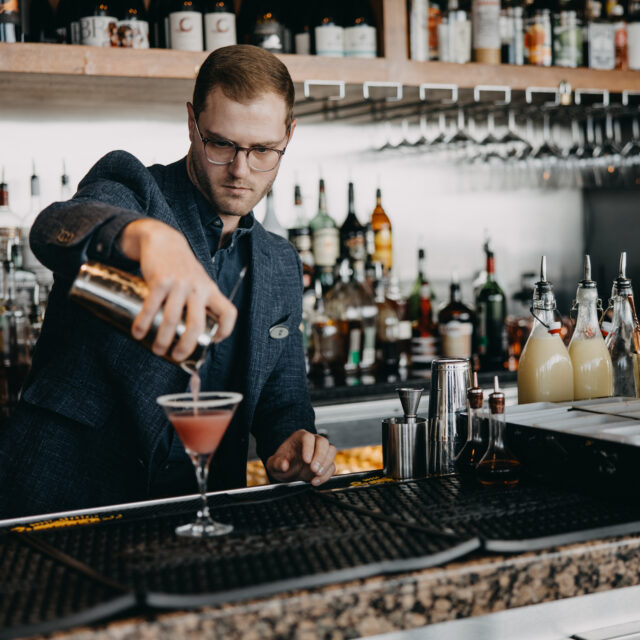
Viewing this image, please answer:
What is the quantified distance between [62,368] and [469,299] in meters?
2.25

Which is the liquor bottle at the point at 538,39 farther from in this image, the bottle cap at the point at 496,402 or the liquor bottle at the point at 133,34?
the bottle cap at the point at 496,402

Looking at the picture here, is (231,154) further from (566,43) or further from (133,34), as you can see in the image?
(566,43)

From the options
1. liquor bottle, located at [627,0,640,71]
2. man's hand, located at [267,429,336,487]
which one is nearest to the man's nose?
man's hand, located at [267,429,336,487]

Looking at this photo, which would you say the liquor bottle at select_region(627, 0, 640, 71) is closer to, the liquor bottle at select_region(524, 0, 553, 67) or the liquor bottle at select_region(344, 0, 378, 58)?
the liquor bottle at select_region(524, 0, 553, 67)

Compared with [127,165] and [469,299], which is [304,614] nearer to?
[127,165]

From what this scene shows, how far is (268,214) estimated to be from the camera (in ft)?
10.1

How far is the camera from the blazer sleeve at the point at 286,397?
1.77 meters

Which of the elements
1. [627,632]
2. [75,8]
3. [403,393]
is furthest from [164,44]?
[627,632]

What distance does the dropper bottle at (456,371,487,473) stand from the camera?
129 cm

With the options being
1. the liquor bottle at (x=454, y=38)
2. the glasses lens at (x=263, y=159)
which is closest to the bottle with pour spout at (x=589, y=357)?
the glasses lens at (x=263, y=159)

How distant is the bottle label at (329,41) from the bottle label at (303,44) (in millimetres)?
45

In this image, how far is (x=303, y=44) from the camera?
8.97 ft

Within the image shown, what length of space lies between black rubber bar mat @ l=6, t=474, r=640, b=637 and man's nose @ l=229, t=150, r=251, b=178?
61 centimetres

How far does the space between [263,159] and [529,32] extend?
1832 millimetres
